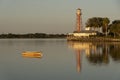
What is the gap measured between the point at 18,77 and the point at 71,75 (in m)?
3.89

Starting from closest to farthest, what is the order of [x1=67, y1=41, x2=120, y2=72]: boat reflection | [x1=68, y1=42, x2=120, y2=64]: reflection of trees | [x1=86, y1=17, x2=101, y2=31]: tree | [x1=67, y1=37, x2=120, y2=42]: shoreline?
1. [x1=67, y1=41, x2=120, y2=72]: boat reflection
2. [x1=68, y1=42, x2=120, y2=64]: reflection of trees
3. [x1=67, y1=37, x2=120, y2=42]: shoreline
4. [x1=86, y1=17, x2=101, y2=31]: tree

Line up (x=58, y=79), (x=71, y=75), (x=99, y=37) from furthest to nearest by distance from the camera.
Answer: (x=99, y=37) → (x=71, y=75) → (x=58, y=79)

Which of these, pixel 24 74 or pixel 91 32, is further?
pixel 91 32

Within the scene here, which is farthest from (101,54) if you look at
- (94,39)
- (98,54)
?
(94,39)

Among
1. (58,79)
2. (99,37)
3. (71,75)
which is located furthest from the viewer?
(99,37)

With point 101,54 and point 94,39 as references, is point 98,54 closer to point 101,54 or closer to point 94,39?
point 101,54

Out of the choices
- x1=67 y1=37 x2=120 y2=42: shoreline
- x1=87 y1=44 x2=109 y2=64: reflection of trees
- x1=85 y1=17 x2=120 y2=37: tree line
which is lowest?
x1=87 y1=44 x2=109 y2=64: reflection of trees

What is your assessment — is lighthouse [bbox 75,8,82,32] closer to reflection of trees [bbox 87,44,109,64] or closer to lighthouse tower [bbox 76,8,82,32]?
lighthouse tower [bbox 76,8,82,32]

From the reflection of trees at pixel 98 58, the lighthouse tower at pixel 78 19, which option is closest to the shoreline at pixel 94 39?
the lighthouse tower at pixel 78 19

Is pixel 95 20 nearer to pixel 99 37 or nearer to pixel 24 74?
pixel 99 37

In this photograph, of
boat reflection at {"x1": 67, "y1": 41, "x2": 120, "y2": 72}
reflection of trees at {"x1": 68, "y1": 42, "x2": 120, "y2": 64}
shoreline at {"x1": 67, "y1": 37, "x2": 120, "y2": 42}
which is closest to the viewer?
boat reflection at {"x1": 67, "y1": 41, "x2": 120, "y2": 72}

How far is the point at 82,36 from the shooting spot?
10375cm

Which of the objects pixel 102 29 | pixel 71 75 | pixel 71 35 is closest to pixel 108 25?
pixel 102 29

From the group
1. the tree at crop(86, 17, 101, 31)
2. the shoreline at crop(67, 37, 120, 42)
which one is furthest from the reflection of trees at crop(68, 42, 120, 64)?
the tree at crop(86, 17, 101, 31)
